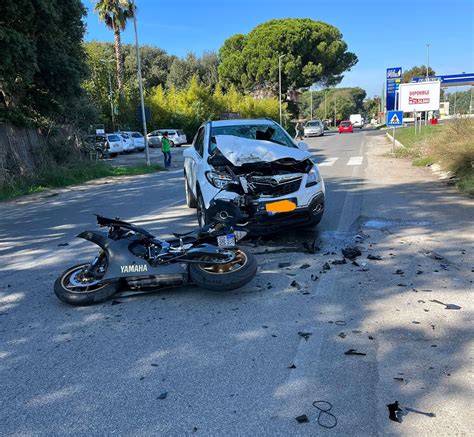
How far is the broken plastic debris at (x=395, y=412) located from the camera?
2.69 m

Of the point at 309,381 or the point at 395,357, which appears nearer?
the point at 309,381

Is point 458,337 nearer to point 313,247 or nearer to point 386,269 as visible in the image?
point 386,269

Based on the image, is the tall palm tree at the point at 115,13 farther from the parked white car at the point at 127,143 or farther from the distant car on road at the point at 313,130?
the distant car on road at the point at 313,130

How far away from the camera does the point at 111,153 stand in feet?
100

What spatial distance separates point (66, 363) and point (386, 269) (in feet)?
11.9

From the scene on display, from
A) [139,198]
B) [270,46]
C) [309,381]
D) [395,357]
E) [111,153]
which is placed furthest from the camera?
[270,46]

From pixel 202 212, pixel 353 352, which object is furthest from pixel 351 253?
pixel 353 352

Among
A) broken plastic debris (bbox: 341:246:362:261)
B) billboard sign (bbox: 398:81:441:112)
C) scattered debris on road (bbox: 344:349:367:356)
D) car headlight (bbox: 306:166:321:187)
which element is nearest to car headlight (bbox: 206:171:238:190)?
car headlight (bbox: 306:166:321:187)

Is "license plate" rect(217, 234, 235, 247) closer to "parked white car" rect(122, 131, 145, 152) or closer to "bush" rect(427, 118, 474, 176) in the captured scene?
"bush" rect(427, 118, 474, 176)

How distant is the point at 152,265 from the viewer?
464 centimetres

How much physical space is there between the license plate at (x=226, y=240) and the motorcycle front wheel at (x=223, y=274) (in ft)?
0.56

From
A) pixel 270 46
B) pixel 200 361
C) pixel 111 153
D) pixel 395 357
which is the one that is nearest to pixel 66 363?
pixel 200 361

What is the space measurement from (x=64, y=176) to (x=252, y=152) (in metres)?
12.5

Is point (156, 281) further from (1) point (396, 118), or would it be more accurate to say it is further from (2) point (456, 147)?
(1) point (396, 118)
